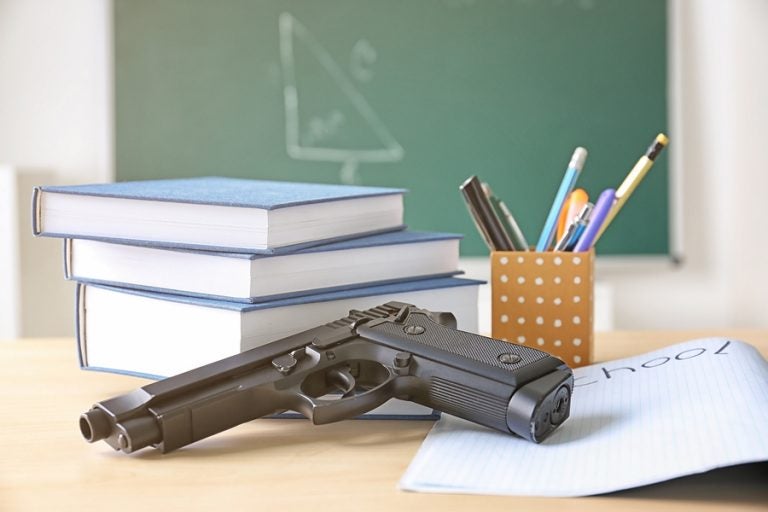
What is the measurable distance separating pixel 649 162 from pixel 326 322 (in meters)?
0.32

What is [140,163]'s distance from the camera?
2141 millimetres

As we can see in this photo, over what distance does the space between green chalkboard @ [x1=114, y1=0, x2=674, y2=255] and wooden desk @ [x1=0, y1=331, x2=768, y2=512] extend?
1509 millimetres

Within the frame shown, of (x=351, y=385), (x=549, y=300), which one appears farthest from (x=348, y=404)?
(x=549, y=300)

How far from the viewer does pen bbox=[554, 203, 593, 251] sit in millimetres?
805

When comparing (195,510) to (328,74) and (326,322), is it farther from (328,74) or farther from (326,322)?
(328,74)

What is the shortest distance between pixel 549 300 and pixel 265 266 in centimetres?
27

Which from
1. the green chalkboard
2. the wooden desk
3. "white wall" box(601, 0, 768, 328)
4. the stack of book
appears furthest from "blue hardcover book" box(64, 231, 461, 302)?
"white wall" box(601, 0, 768, 328)

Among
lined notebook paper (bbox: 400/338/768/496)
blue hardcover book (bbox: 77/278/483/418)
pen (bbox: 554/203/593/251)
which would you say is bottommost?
lined notebook paper (bbox: 400/338/768/496)

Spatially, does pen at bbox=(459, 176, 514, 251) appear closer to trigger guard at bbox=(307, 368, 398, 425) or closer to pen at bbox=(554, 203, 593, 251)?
pen at bbox=(554, 203, 593, 251)

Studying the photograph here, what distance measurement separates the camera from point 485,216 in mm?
830

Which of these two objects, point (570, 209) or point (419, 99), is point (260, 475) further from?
point (419, 99)

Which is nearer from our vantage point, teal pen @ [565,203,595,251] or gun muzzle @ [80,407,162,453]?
gun muzzle @ [80,407,162,453]

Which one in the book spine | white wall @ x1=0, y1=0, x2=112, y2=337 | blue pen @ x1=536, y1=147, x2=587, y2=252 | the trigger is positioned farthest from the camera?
white wall @ x1=0, y1=0, x2=112, y2=337

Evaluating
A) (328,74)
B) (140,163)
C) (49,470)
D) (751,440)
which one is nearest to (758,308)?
(328,74)
